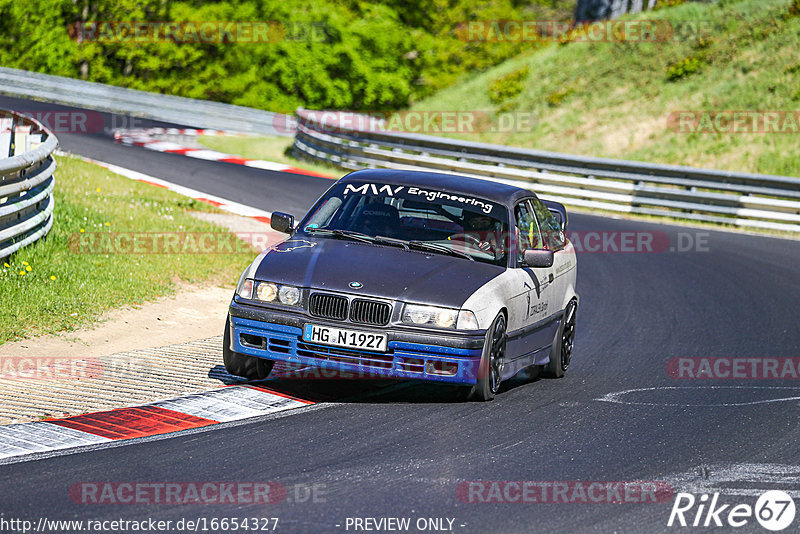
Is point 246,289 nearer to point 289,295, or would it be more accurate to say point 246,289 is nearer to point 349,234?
point 289,295

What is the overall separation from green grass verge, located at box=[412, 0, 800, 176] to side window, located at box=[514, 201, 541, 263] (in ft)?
68.4

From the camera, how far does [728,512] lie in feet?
18.7

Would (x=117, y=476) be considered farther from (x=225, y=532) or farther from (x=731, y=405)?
(x=731, y=405)

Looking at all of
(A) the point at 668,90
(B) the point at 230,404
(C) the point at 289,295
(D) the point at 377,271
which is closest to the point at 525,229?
(D) the point at 377,271

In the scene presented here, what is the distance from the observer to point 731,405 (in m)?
8.56

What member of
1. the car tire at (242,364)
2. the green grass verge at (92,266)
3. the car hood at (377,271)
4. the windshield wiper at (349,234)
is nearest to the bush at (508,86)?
the green grass verge at (92,266)

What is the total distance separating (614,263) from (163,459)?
11477 mm

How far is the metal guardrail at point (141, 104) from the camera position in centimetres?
3447

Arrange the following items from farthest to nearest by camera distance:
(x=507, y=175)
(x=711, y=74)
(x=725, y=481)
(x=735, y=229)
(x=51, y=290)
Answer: (x=711, y=74), (x=507, y=175), (x=735, y=229), (x=51, y=290), (x=725, y=481)

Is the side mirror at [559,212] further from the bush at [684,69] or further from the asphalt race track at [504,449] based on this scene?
the bush at [684,69]

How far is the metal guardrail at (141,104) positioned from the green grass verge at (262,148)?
0.98 m

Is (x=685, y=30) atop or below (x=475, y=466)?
atop

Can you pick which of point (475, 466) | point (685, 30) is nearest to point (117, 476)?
point (475, 466)

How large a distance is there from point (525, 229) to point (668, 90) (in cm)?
2658
